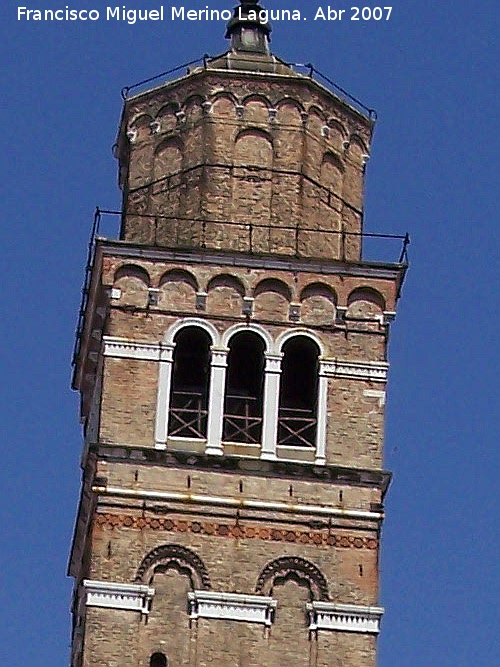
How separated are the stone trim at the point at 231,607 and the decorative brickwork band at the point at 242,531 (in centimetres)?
125

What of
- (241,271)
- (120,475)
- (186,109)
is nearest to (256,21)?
(186,109)

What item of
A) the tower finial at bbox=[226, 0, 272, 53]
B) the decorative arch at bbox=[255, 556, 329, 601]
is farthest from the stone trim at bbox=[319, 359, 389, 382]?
the tower finial at bbox=[226, 0, 272, 53]

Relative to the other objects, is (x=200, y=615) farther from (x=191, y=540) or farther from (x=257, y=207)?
(x=257, y=207)

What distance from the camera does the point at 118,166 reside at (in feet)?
191

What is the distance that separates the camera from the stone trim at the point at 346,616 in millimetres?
51062

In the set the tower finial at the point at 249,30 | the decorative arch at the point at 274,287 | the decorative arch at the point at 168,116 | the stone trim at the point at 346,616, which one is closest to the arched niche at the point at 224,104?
the decorative arch at the point at 168,116

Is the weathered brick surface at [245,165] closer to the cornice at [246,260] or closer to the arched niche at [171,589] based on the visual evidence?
the cornice at [246,260]

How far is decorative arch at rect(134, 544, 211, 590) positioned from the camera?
2012 inches

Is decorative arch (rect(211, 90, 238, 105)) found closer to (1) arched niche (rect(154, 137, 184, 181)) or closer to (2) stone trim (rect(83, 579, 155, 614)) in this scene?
(1) arched niche (rect(154, 137, 184, 181))

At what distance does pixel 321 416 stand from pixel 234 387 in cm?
194

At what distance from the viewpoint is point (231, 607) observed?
5097 centimetres

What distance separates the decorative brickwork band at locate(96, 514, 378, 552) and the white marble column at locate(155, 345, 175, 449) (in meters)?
1.50

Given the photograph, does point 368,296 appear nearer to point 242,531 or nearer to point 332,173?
point 332,173

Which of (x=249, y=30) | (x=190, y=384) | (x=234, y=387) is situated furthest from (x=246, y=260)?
→ (x=249, y=30)
